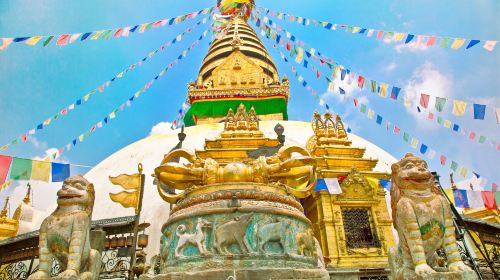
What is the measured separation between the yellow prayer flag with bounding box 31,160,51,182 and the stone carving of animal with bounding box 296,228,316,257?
628 centimetres

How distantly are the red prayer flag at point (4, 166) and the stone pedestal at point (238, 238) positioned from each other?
4.75 metres

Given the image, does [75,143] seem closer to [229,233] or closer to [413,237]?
[229,233]

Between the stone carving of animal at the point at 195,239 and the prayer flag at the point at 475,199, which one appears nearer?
the stone carving of animal at the point at 195,239

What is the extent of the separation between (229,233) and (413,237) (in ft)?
6.71

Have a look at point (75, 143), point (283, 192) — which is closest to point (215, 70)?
point (75, 143)

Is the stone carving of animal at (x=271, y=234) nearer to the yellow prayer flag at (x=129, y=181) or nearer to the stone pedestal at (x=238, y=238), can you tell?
the stone pedestal at (x=238, y=238)

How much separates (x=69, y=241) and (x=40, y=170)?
5.04m

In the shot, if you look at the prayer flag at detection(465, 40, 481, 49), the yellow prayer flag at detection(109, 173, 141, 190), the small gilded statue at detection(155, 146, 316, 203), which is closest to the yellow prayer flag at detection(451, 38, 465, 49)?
the prayer flag at detection(465, 40, 481, 49)

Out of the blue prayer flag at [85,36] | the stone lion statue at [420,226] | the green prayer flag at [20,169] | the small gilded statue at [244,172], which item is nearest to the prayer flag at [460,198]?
the small gilded statue at [244,172]

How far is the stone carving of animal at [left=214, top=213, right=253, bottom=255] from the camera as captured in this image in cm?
426

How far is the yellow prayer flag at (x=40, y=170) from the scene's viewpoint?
7.91 m

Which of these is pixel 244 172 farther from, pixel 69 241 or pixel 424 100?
pixel 424 100

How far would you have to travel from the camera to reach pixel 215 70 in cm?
2134

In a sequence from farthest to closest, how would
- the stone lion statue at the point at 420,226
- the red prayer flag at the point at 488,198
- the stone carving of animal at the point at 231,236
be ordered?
the red prayer flag at the point at 488,198, the stone carving of animal at the point at 231,236, the stone lion statue at the point at 420,226
